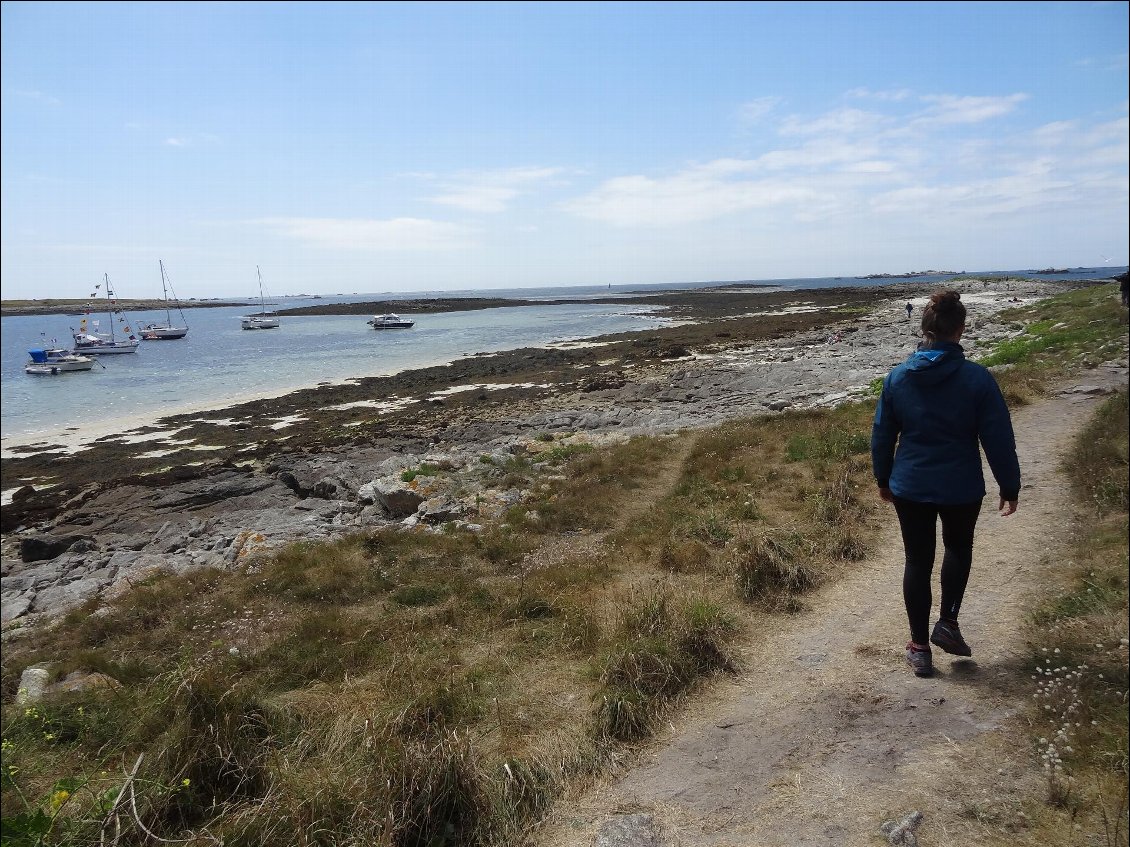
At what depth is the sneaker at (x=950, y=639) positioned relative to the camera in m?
3.65

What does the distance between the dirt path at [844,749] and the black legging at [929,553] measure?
0.40 meters

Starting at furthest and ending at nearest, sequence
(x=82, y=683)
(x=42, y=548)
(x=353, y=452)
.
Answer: (x=353, y=452), (x=42, y=548), (x=82, y=683)

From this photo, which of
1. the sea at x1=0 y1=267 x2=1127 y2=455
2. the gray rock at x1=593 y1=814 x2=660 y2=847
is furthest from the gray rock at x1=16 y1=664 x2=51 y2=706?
the sea at x1=0 y1=267 x2=1127 y2=455

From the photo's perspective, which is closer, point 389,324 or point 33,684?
point 33,684

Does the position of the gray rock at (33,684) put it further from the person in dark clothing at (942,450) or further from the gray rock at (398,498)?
the person in dark clothing at (942,450)

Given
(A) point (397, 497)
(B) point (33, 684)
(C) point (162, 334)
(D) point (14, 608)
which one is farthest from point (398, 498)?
(C) point (162, 334)

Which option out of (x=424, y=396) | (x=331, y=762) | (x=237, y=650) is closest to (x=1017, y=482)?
(x=331, y=762)

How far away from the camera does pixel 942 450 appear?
3342mm

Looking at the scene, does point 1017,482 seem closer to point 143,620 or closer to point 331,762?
point 331,762

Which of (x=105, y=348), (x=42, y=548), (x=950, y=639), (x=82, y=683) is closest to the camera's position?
(x=950, y=639)

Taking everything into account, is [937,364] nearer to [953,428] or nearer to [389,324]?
[953,428]

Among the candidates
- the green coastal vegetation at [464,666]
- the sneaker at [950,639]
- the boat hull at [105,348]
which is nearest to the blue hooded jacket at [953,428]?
the sneaker at [950,639]

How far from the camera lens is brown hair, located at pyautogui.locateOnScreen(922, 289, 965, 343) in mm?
3316

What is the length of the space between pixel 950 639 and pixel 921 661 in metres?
0.24
